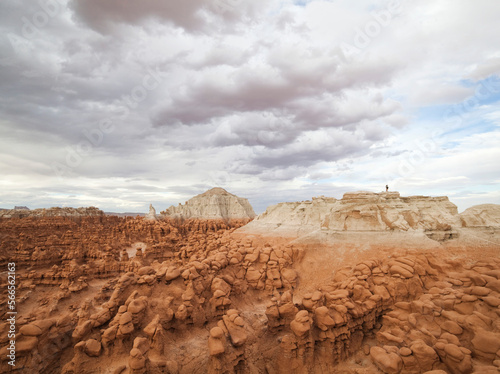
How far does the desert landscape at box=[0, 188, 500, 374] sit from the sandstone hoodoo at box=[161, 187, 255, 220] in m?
46.3

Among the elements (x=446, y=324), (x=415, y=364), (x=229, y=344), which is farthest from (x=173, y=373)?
(x=446, y=324)

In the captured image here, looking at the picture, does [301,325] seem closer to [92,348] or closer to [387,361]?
[387,361]

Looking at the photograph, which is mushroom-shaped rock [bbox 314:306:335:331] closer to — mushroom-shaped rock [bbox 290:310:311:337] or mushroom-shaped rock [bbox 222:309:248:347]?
mushroom-shaped rock [bbox 290:310:311:337]

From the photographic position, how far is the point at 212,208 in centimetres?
7038

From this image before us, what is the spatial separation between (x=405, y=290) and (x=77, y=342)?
15.8 meters

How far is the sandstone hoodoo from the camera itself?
70.1 metres

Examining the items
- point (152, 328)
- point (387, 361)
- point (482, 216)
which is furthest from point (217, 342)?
point (482, 216)

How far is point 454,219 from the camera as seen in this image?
20266 mm

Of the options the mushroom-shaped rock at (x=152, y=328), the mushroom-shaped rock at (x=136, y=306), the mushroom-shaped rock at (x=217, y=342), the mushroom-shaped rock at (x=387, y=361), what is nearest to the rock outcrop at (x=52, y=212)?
the mushroom-shaped rock at (x=136, y=306)

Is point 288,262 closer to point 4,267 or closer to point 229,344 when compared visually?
point 229,344

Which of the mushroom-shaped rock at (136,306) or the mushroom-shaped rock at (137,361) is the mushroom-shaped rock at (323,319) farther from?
the mushroom-shaped rock at (136,306)

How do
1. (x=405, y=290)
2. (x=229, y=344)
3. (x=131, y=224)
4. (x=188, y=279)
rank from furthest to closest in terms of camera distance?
(x=131, y=224)
(x=405, y=290)
(x=188, y=279)
(x=229, y=344)

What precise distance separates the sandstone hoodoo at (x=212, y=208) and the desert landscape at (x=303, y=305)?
46294 millimetres

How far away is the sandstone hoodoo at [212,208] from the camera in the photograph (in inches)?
2761
